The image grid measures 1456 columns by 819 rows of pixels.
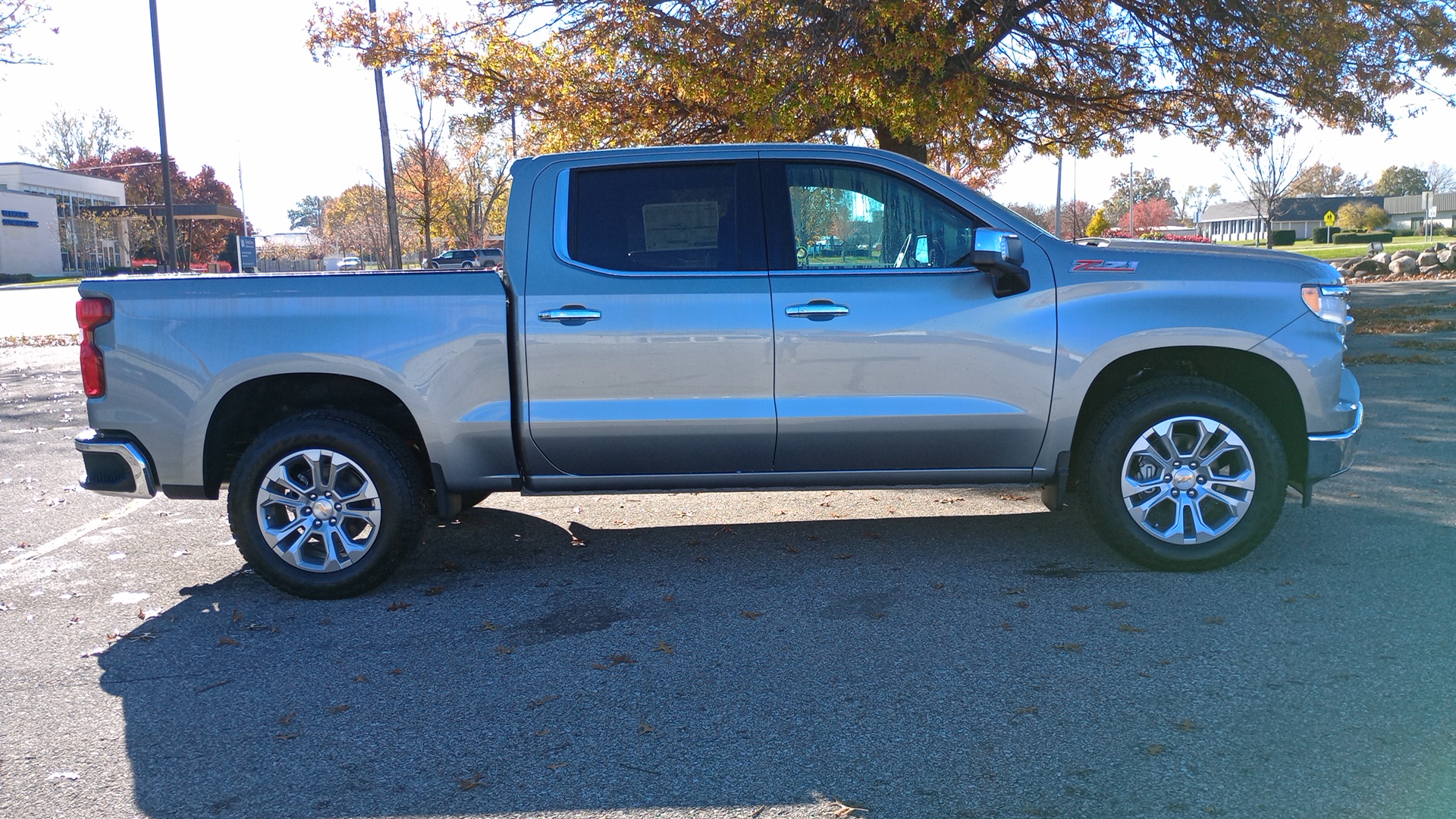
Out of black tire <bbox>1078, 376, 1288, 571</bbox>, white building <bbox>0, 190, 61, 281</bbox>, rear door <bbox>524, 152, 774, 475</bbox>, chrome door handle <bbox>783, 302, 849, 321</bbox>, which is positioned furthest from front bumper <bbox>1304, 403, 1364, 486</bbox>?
white building <bbox>0, 190, 61, 281</bbox>

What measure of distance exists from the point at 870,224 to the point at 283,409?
9.86 ft

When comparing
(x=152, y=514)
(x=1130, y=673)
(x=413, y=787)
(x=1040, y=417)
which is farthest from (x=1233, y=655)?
(x=152, y=514)

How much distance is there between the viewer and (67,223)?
68.1 metres

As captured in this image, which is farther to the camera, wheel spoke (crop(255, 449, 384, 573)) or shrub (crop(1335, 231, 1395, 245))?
shrub (crop(1335, 231, 1395, 245))

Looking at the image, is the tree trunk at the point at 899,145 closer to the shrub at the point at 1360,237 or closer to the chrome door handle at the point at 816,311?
the chrome door handle at the point at 816,311

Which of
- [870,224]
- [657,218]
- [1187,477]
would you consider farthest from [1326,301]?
[657,218]

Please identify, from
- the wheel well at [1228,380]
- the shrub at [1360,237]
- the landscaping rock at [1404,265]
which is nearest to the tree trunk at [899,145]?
the wheel well at [1228,380]

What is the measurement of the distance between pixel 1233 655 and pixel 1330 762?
86 centimetres

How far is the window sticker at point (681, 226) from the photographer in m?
5.23

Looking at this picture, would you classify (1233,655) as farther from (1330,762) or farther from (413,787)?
(413,787)

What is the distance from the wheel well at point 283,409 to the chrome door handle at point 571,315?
0.84 metres

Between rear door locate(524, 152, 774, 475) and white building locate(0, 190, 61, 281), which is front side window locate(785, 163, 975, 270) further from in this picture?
white building locate(0, 190, 61, 281)

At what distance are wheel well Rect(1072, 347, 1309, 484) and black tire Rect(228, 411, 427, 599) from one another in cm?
325

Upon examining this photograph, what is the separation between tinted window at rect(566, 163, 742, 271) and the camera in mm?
5203
